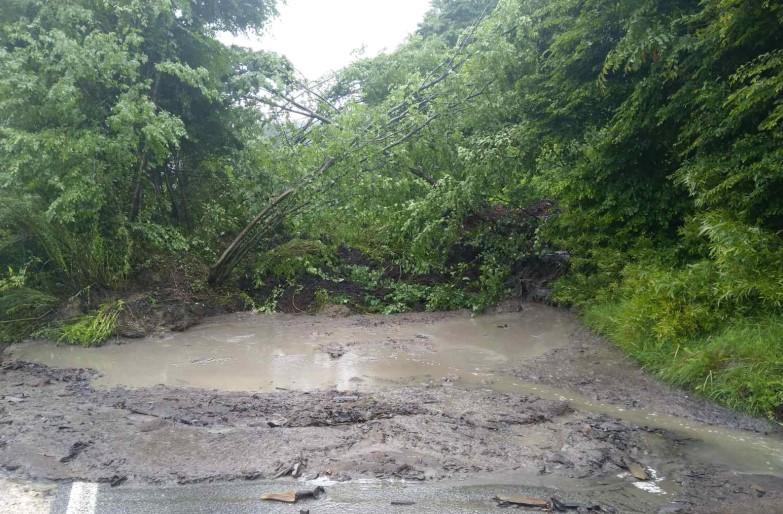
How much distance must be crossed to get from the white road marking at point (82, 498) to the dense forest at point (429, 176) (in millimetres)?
5099

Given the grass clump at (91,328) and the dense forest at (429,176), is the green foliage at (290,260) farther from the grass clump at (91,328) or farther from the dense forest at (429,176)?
the grass clump at (91,328)

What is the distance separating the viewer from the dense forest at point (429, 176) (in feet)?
20.9

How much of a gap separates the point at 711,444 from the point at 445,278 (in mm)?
7694

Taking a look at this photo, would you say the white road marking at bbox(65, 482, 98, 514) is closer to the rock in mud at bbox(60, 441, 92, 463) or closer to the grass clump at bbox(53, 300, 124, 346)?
the rock in mud at bbox(60, 441, 92, 463)

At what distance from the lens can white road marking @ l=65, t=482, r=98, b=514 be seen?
341cm

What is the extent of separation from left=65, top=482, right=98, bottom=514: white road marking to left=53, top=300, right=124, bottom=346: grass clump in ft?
16.8

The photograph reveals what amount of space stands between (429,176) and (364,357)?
5.20m

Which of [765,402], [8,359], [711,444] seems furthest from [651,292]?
[8,359]

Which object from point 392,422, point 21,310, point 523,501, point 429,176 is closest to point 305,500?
point 523,501

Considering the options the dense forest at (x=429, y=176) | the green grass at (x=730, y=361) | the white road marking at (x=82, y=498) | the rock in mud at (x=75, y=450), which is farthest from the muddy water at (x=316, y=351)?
the white road marking at (x=82, y=498)

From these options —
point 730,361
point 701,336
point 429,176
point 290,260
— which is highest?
point 429,176

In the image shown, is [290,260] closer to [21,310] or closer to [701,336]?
[21,310]

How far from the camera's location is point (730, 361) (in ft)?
18.6

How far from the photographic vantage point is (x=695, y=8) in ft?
24.4
